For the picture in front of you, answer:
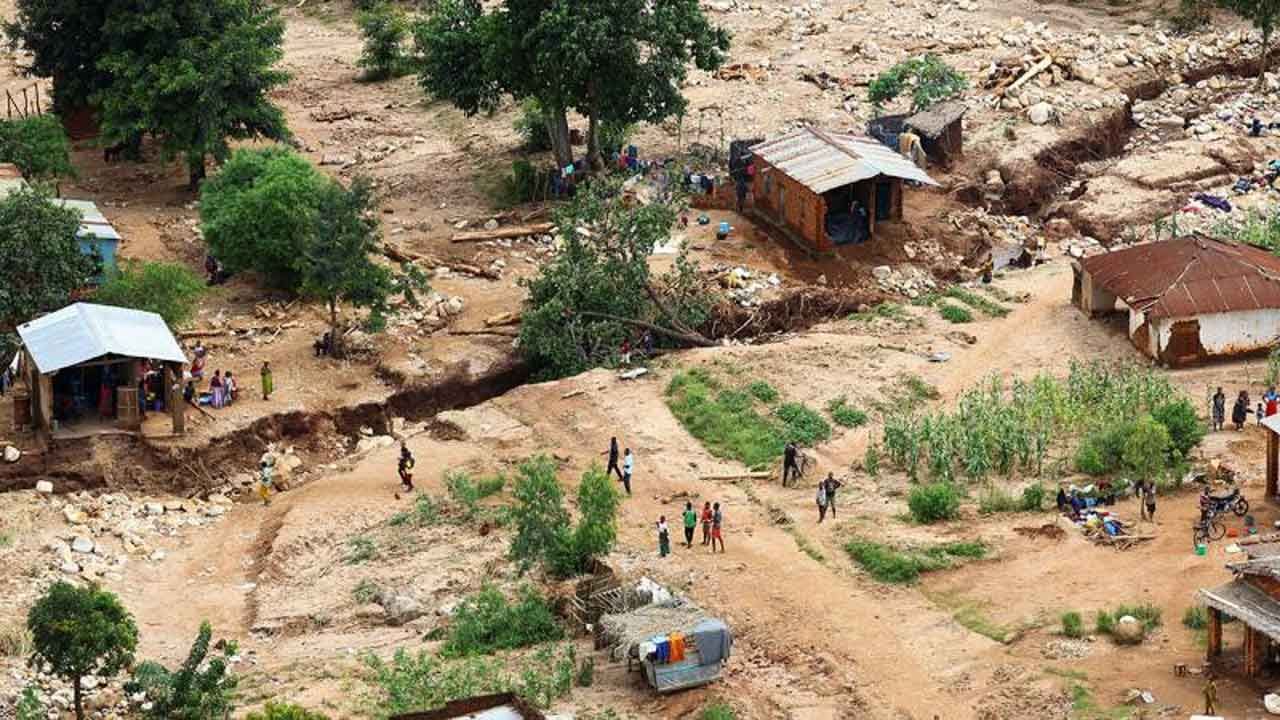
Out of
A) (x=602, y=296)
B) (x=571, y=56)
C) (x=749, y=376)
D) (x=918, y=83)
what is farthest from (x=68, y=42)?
(x=749, y=376)

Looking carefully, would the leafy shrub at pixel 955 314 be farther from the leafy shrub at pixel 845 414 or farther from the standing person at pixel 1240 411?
the standing person at pixel 1240 411

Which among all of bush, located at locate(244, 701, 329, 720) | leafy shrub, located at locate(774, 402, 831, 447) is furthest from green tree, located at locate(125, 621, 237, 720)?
leafy shrub, located at locate(774, 402, 831, 447)

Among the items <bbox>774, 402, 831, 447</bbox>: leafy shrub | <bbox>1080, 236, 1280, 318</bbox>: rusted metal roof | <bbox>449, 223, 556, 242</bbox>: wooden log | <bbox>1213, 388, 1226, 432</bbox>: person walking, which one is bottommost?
<bbox>774, 402, 831, 447</bbox>: leafy shrub

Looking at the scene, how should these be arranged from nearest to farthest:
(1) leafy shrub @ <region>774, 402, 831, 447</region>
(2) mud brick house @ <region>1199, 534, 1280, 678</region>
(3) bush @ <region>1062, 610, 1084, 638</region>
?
(2) mud brick house @ <region>1199, 534, 1280, 678</region>
(3) bush @ <region>1062, 610, 1084, 638</region>
(1) leafy shrub @ <region>774, 402, 831, 447</region>

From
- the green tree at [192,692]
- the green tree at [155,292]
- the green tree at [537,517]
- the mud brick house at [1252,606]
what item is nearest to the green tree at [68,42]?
the green tree at [155,292]

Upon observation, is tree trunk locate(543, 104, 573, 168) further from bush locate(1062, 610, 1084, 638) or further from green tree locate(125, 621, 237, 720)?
bush locate(1062, 610, 1084, 638)

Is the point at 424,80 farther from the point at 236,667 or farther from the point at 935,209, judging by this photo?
the point at 236,667
